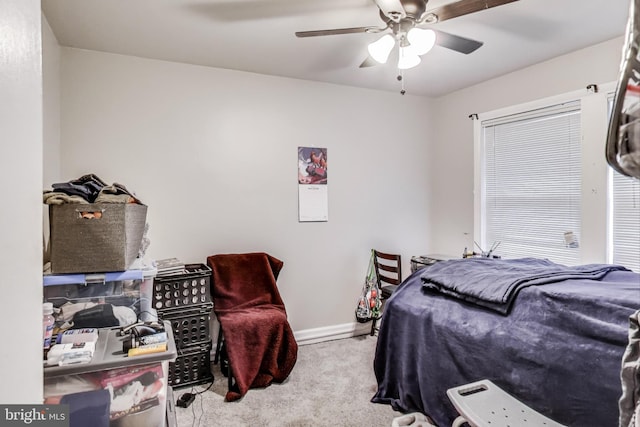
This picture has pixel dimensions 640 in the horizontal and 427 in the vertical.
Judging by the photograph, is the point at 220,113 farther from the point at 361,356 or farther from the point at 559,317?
the point at 559,317

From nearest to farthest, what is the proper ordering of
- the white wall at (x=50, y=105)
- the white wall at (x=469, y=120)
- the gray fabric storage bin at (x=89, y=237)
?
the gray fabric storage bin at (x=89, y=237) → the white wall at (x=50, y=105) → the white wall at (x=469, y=120)

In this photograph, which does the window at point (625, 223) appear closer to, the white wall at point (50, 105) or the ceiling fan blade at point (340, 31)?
the ceiling fan blade at point (340, 31)

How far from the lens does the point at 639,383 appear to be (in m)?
0.70

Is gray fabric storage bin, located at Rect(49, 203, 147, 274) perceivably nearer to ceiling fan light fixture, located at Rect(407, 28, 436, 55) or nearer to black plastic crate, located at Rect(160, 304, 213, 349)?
black plastic crate, located at Rect(160, 304, 213, 349)

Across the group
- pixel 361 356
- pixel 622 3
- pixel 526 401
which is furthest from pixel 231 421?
pixel 622 3

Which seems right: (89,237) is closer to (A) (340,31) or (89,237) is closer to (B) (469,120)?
(A) (340,31)

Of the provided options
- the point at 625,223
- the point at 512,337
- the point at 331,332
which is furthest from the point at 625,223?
the point at 331,332

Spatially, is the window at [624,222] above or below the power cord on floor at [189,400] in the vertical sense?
above

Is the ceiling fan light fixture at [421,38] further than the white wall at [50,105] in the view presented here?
No

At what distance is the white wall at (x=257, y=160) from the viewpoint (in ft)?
9.07

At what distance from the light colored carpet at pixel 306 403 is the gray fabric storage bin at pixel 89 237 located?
1159 millimetres

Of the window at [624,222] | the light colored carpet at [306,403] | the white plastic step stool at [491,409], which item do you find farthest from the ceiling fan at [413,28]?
the light colored carpet at [306,403]
